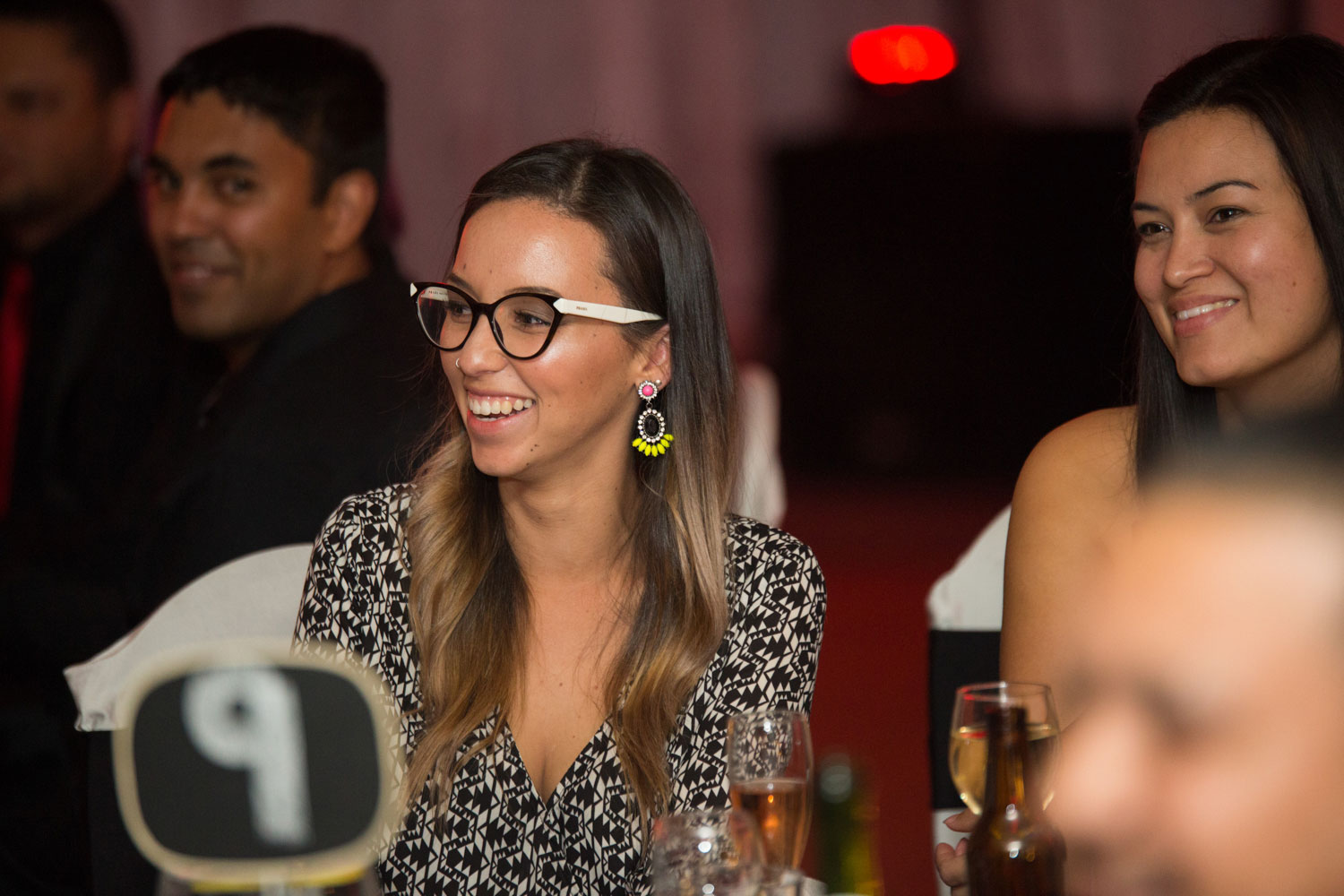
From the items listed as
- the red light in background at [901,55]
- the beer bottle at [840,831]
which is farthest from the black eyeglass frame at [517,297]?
the red light in background at [901,55]

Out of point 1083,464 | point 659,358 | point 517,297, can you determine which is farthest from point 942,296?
point 517,297

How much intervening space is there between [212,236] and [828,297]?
9.31 ft

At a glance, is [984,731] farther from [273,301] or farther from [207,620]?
[273,301]

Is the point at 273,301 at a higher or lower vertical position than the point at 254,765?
higher

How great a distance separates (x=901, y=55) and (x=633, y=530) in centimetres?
391

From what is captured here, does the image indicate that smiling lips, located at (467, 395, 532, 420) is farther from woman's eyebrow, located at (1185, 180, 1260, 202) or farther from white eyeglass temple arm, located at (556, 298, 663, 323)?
woman's eyebrow, located at (1185, 180, 1260, 202)

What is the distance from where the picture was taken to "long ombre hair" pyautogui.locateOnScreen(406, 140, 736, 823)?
71.4 inches

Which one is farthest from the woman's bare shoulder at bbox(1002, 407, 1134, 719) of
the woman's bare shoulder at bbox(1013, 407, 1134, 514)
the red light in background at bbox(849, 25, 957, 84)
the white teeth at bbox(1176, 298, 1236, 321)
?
the red light in background at bbox(849, 25, 957, 84)

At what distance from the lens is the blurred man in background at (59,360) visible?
2.86 m

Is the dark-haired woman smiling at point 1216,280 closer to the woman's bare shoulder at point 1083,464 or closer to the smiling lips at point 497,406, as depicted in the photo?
the woman's bare shoulder at point 1083,464

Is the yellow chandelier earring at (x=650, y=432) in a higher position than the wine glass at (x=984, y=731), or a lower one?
higher

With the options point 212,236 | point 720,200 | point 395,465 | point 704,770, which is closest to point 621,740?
point 704,770

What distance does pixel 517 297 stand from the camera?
184 cm

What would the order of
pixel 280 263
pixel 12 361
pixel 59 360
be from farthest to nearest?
1. pixel 12 361
2. pixel 59 360
3. pixel 280 263
